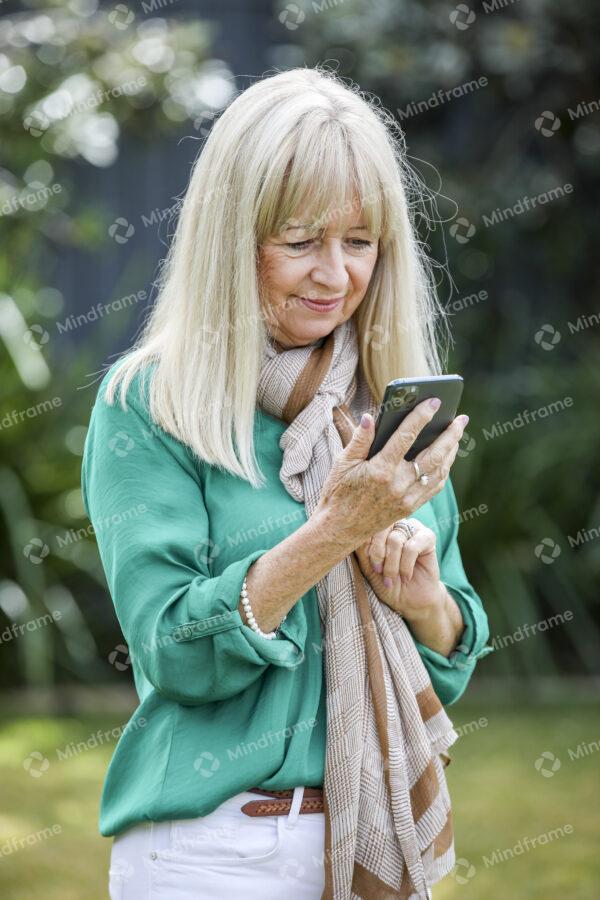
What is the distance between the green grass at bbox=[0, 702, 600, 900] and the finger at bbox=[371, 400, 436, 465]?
243cm

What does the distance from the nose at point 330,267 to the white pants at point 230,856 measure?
0.81 meters

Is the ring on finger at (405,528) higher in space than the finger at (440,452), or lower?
lower

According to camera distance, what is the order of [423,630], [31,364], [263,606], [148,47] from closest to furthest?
1. [263,606]
2. [423,630]
3. [148,47]
4. [31,364]

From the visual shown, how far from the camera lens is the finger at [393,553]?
2.05 metres

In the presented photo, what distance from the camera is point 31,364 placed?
554 cm

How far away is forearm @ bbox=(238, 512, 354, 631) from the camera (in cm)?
183

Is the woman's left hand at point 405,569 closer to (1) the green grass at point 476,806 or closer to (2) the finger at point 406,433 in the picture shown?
(2) the finger at point 406,433

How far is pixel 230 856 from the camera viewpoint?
6.17ft

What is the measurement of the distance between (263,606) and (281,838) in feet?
1.18

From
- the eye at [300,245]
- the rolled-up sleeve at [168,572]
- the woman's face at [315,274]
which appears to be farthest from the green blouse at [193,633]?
the eye at [300,245]

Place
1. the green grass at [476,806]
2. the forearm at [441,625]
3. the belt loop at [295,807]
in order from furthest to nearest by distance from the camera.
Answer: the green grass at [476,806]
the forearm at [441,625]
the belt loop at [295,807]

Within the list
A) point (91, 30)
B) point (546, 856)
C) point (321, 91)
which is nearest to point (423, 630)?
point (321, 91)

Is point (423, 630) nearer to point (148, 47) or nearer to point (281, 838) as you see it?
point (281, 838)

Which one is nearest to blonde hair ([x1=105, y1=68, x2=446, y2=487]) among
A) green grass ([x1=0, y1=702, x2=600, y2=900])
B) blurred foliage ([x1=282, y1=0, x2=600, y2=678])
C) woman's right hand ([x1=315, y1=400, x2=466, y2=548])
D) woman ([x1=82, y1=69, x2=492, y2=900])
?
woman ([x1=82, y1=69, x2=492, y2=900])
